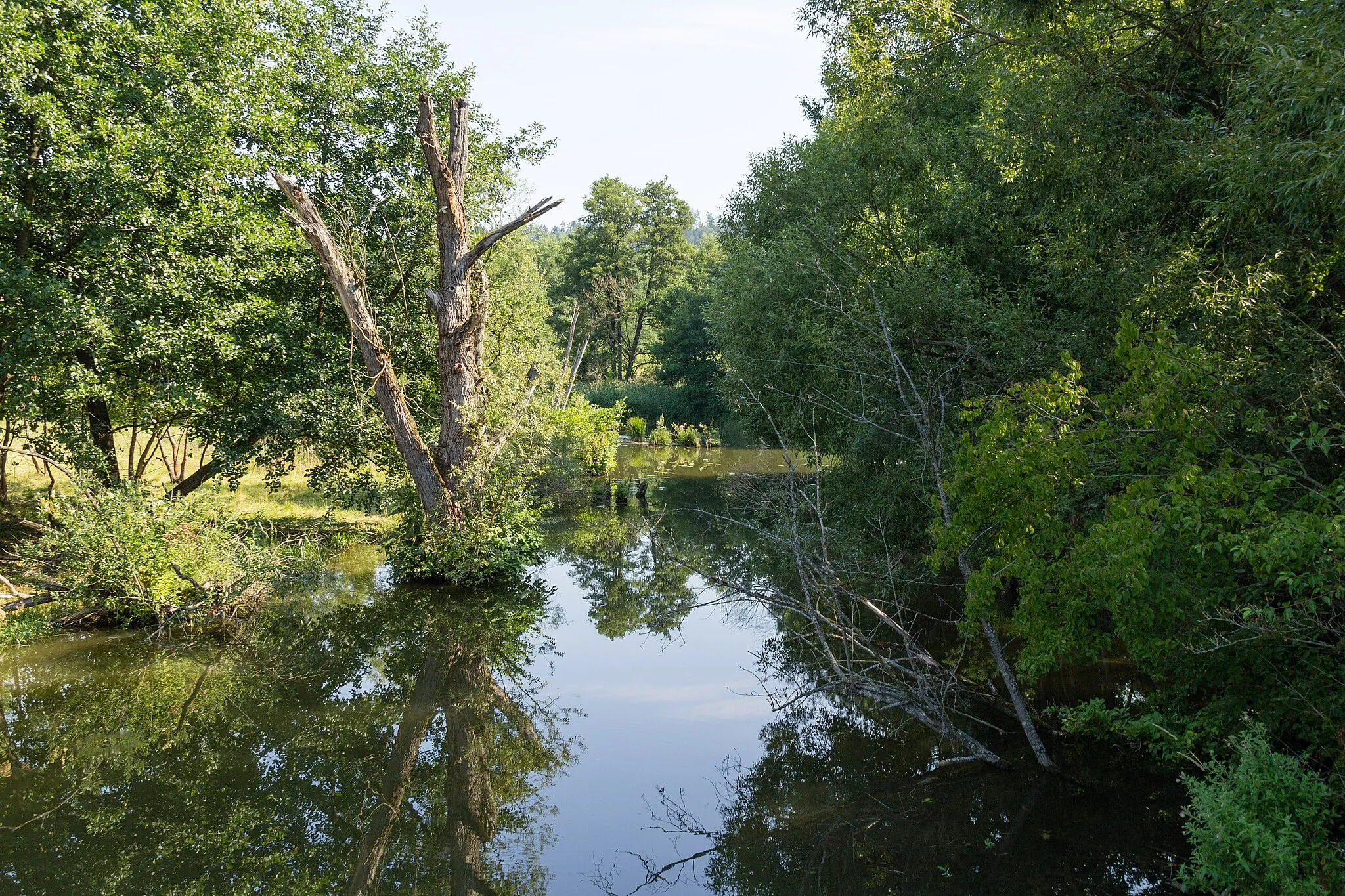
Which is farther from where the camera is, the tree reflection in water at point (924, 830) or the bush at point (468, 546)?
the bush at point (468, 546)

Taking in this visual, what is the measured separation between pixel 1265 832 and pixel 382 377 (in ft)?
40.3

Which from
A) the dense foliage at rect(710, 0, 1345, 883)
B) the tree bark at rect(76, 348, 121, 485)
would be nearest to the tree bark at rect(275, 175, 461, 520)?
the tree bark at rect(76, 348, 121, 485)

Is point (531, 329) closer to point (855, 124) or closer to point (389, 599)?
point (389, 599)

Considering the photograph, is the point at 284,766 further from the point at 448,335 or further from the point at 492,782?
the point at 448,335

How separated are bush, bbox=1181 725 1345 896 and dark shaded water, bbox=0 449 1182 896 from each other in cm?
77

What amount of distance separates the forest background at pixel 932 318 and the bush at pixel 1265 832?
0.03m

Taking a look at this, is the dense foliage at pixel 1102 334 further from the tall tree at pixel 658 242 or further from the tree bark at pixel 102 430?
the tall tree at pixel 658 242

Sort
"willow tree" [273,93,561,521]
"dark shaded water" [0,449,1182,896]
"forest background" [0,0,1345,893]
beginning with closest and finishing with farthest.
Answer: "forest background" [0,0,1345,893], "dark shaded water" [0,449,1182,896], "willow tree" [273,93,561,521]

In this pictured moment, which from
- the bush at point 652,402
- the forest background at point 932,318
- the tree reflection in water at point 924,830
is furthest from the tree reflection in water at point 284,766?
the bush at point 652,402

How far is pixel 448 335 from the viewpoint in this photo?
13625 millimetres

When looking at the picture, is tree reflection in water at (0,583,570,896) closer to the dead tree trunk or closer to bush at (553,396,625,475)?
the dead tree trunk

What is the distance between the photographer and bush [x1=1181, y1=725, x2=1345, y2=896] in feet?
15.9

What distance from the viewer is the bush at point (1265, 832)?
15.9 ft

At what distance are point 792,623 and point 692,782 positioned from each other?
4.62 m
